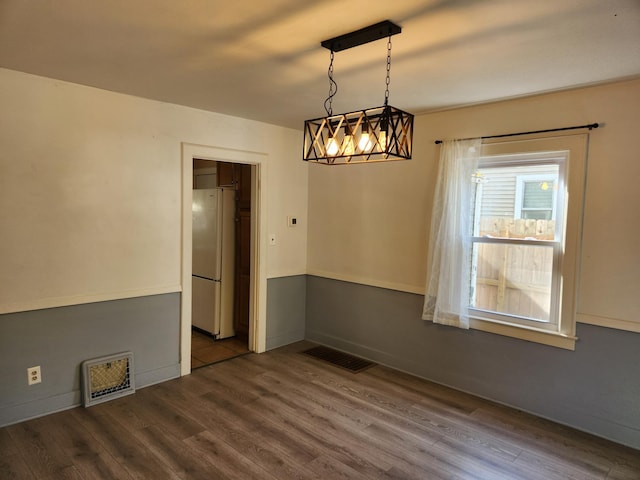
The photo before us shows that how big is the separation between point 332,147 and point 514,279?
2023 mm

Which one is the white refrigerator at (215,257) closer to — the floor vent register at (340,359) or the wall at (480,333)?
the wall at (480,333)

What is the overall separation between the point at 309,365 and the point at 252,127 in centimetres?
242

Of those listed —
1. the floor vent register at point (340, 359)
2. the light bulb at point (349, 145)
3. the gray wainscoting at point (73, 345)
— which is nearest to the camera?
the light bulb at point (349, 145)

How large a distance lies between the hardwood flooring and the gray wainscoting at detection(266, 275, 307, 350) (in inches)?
14.5

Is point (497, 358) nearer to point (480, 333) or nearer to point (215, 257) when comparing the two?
point (480, 333)

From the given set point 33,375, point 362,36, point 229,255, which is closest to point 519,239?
point 362,36

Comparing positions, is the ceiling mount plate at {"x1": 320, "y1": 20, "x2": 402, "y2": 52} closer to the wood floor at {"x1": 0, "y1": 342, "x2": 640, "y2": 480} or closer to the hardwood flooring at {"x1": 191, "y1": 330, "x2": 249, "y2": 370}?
the wood floor at {"x1": 0, "y1": 342, "x2": 640, "y2": 480}

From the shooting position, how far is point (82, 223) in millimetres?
3008

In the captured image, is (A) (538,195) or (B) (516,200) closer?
(A) (538,195)

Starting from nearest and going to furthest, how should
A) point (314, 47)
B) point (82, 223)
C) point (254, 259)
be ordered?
point (314, 47), point (82, 223), point (254, 259)

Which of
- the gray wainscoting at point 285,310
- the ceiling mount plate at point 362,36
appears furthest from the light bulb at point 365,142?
the gray wainscoting at point 285,310

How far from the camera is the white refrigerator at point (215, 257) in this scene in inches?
181

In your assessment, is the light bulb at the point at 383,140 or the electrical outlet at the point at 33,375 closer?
the light bulb at the point at 383,140

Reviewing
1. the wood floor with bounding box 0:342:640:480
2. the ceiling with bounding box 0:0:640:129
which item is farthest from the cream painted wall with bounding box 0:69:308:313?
the wood floor with bounding box 0:342:640:480
